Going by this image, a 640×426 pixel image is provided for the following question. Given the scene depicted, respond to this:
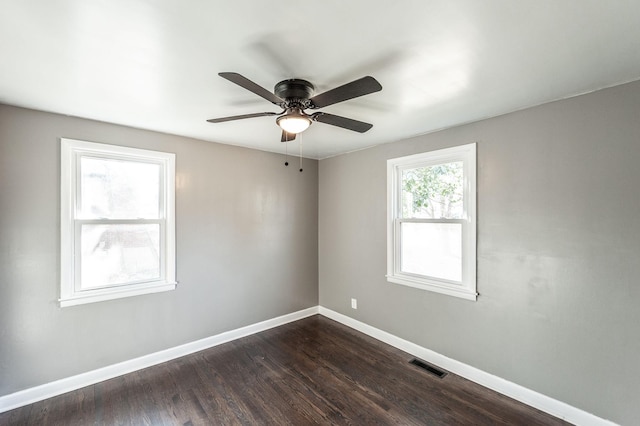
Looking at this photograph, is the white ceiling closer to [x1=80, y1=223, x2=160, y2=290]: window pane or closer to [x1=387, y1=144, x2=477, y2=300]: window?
[x1=387, y1=144, x2=477, y2=300]: window

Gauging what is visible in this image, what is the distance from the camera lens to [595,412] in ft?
6.44

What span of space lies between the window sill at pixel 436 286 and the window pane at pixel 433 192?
70 centimetres

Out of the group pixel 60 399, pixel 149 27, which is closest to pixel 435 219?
pixel 149 27

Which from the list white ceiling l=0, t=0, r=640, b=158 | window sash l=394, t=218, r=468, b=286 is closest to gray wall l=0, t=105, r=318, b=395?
white ceiling l=0, t=0, r=640, b=158

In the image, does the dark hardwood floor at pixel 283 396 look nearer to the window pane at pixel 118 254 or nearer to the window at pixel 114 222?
the window at pixel 114 222

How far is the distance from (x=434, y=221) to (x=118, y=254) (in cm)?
326

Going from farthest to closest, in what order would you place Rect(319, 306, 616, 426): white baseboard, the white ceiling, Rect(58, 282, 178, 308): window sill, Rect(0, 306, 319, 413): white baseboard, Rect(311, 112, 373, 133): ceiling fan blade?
1. Rect(58, 282, 178, 308): window sill
2. Rect(0, 306, 319, 413): white baseboard
3. Rect(319, 306, 616, 426): white baseboard
4. Rect(311, 112, 373, 133): ceiling fan blade
5. the white ceiling

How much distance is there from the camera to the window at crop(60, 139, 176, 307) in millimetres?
2463

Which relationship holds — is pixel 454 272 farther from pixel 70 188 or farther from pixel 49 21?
pixel 70 188

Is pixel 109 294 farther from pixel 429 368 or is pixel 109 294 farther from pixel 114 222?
pixel 429 368

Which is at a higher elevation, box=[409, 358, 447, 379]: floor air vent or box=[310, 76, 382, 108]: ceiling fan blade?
box=[310, 76, 382, 108]: ceiling fan blade

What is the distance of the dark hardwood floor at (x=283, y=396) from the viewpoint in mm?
2111

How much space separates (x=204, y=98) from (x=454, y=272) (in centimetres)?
279

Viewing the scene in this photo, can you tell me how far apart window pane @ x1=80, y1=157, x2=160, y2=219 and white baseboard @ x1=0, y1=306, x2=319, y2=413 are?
1.44m
